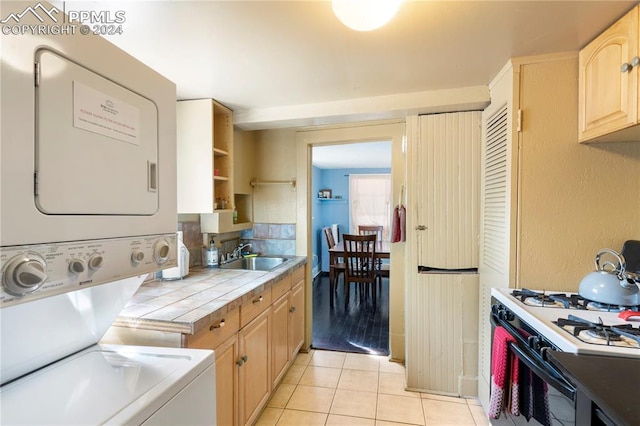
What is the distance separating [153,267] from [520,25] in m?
1.69

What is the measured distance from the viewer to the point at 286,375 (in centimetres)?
233

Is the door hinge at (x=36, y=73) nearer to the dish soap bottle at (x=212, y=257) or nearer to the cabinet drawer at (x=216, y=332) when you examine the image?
the cabinet drawer at (x=216, y=332)

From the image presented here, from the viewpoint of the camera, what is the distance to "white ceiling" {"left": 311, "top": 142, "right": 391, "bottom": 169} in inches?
151

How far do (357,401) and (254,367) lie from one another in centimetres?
80

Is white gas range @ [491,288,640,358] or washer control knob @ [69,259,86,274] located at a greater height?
washer control knob @ [69,259,86,274]

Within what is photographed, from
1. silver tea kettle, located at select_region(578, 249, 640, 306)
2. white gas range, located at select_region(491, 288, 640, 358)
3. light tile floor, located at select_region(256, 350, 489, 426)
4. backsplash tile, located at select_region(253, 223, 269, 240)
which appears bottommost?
light tile floor, located at select_region(256, 350, 489, 426)

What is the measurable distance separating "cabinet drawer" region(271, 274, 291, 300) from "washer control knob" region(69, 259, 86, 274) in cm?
134

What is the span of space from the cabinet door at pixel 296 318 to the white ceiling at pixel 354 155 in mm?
1674

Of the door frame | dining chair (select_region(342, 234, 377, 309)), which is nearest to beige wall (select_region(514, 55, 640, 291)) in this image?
the door frame

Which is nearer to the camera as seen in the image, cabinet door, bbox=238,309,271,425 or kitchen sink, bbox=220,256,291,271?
cabinet door, bbox=238,309,271,425

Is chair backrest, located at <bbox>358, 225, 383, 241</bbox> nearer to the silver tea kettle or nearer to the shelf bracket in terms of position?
the shelf bracket

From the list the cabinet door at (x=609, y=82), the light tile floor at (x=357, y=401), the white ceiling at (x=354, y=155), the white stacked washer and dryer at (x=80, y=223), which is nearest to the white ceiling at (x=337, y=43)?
the cabinet door at (x=609, y=82)

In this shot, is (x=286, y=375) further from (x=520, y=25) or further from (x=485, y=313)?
(x=520, y=25)

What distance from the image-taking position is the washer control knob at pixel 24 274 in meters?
0.58
